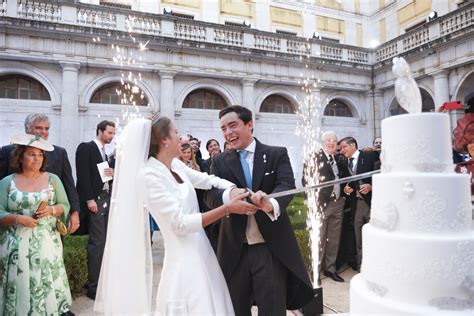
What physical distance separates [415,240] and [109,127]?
442 cm

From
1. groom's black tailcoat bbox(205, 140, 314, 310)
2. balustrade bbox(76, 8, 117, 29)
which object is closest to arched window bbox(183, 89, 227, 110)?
balustrade bbox(76, 8, 117, 29)

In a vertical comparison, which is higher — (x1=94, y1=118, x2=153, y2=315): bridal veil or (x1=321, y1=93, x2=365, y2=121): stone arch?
(x1=321, y1=93, x2=365, y2=121): stone arch

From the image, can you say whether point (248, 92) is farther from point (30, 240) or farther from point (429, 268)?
point (429, 268)

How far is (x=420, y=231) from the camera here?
185 cm

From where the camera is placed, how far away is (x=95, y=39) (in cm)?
1220

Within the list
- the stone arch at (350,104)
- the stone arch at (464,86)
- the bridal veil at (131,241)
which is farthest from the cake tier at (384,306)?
the stone arch at (350,104)

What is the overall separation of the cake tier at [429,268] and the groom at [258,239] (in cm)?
86

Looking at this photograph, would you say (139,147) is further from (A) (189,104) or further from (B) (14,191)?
(A) (189,104)

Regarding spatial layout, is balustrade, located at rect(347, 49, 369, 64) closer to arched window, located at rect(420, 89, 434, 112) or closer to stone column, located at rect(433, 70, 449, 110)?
arched window, located at rect(420, 89, 434, 112)

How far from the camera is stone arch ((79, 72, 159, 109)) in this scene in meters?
12.6

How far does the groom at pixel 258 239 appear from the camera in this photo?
2584 millimetres

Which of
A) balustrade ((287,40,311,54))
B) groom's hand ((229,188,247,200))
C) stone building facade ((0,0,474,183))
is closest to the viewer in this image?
groom's hand ((229,188,247,200))

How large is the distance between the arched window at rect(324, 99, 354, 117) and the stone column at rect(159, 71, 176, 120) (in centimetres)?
840

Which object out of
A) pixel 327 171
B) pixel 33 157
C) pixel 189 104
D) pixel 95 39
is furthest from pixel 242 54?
pixel 33 157
